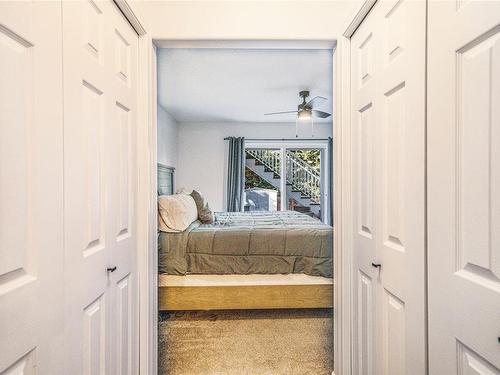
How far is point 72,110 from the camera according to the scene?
98cm

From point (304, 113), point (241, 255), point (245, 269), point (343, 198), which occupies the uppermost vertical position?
point (304, 113)

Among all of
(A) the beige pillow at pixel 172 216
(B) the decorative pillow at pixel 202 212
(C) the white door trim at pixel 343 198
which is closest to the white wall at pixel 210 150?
(B) the decorative pillow at pixel 202 212

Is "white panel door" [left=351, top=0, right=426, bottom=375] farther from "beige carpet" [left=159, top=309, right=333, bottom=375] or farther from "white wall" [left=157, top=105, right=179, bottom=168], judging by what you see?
"white wall" [left=157, top=105, right=179, bottom=168]

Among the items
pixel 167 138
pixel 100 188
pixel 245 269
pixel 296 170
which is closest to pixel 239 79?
pixel 167 138

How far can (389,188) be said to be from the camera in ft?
3.95

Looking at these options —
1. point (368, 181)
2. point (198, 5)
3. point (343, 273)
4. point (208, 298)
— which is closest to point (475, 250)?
point (368, 181)

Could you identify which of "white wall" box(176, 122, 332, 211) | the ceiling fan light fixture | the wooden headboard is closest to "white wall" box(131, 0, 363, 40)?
the ceiling fan light fixture

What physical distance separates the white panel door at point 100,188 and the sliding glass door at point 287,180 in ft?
17.2

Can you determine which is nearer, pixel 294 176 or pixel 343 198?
pixel 343 198

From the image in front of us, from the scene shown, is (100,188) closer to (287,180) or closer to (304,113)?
(304,113)

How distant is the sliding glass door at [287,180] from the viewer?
262 inches

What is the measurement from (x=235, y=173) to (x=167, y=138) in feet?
5.11

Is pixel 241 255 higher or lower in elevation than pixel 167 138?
lower

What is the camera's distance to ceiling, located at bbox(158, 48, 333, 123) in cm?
310
